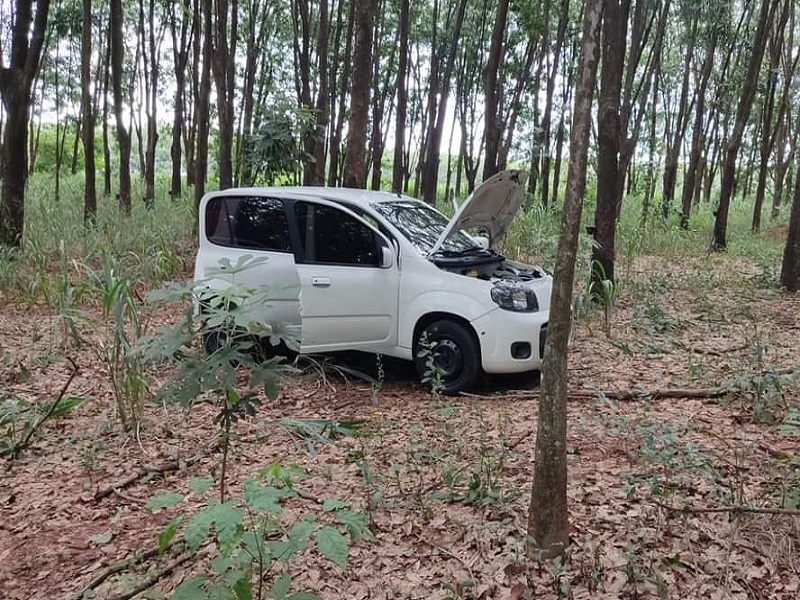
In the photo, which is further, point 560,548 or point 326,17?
point 326,17

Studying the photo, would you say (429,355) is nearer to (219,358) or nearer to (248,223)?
(248,223)

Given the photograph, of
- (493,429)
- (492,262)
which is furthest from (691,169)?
(493,429)

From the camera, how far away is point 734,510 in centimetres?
301

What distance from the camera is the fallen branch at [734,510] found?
115 inches

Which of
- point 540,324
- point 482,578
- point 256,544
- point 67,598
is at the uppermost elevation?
point 540,324

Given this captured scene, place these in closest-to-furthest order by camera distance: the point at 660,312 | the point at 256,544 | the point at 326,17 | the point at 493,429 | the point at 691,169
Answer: the point at 256,544 < the point at 493,429 < the point at 660,312 < the point at 326,17 < the point at 691,169

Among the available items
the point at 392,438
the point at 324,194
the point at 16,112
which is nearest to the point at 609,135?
Result: the point at 324,194

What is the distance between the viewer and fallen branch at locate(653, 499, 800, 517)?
2.91 m

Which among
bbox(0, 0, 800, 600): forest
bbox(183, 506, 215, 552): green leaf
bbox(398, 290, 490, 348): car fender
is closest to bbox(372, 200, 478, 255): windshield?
bbox(398, 290, 490, 348): car fender

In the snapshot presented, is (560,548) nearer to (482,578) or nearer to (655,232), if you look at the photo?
(482,578)

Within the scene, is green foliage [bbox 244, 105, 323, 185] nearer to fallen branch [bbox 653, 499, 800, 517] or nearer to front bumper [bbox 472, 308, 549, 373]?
front bumper [bbox 472, 308, 549, 373]

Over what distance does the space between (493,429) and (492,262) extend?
1.90 meters

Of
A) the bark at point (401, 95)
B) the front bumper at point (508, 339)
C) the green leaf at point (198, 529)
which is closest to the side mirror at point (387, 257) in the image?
the front bumper at point (508, 339)

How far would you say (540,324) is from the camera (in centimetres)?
534
